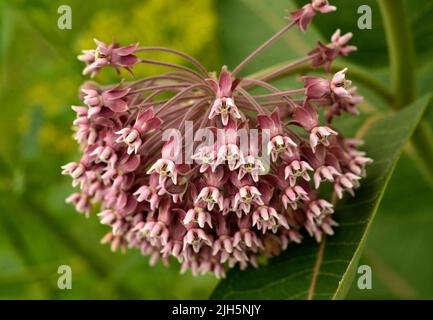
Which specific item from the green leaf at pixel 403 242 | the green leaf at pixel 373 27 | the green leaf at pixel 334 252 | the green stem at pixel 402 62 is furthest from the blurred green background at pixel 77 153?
the green leaf at pixel 334 252

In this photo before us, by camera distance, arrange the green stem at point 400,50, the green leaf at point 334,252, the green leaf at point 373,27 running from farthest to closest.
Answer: the green leaf at point 373,27 < the green stem at point 400,50 < the green leaf at point 334,252

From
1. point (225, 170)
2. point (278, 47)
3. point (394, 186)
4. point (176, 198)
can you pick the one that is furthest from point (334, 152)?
point (394, 186)

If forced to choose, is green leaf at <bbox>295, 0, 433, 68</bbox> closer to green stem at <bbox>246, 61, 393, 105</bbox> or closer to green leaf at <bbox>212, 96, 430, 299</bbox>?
green stem at <bbox>246, 61, 393, 105</bbox>

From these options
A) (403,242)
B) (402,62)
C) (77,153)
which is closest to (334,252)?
(402,62)

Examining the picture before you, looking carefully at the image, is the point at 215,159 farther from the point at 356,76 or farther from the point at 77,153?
the point at 77,153

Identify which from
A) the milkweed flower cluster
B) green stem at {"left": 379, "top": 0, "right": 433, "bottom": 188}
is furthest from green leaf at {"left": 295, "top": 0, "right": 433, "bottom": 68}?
the milkweed flower cluster

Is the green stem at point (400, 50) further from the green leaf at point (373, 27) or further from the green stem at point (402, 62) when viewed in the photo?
the green leaf at point (373, 27)
